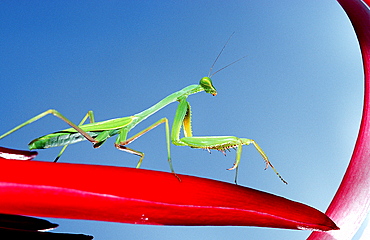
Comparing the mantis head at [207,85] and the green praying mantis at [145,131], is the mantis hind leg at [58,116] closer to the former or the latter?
the green praying mantis at [145,131]

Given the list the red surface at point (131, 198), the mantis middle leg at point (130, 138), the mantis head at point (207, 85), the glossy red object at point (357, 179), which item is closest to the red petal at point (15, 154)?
the red surface at point (131, 198)

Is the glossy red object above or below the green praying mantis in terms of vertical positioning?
below

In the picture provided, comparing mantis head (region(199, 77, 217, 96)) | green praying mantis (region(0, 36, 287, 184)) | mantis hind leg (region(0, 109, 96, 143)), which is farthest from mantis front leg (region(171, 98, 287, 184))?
mantis hind leg (region(0, 109, 96, 143))

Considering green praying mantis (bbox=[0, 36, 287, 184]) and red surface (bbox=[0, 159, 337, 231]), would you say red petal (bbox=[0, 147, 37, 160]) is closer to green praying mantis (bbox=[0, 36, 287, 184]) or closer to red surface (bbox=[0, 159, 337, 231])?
red surface (bbox=[0, 159, 337, 231])

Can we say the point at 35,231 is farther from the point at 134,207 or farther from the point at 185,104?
the point at 185,104

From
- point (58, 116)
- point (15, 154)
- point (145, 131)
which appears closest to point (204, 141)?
point (145, 131)

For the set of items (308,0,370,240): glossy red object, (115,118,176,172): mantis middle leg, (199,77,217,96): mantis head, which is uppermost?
(199,77,217,96): mantis head

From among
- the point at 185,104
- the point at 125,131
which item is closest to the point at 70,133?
the point at 125,131

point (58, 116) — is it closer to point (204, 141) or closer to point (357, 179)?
point (204, 141)

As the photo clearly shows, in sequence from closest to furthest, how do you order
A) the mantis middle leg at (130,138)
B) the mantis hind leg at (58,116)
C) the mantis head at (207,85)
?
the mantis hind leg at (58,116)
the mantis middle leg at (130,138)
the mantis head at (207,85)
